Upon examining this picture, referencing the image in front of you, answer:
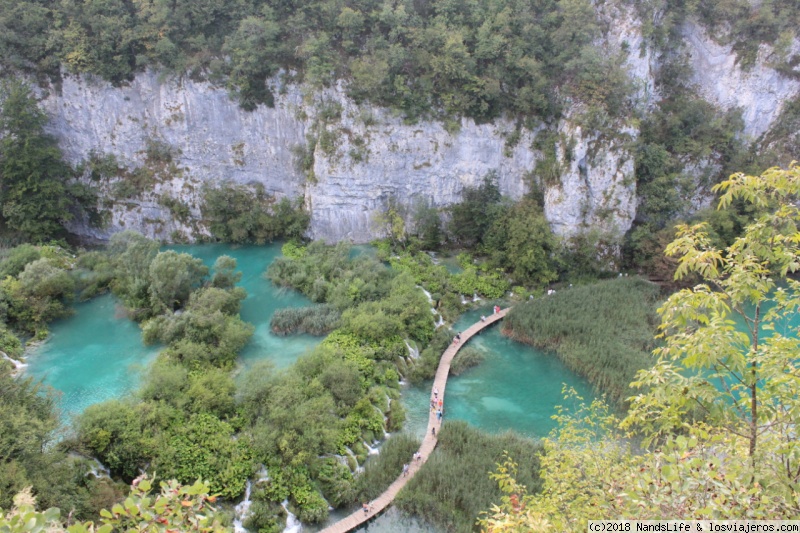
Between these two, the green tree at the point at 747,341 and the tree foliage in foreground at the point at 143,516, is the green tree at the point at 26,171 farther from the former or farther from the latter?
the green tree at the point at 747,341

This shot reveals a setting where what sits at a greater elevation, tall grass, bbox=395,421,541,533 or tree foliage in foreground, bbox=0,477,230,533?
tree foliage in foreground, bbox=0,477,230,533

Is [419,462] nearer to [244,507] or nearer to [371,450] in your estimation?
[371,450]

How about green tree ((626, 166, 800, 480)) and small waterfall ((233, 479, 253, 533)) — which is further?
small waterfall ((233, 479, 253, 533))

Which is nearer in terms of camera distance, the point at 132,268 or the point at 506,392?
the point at 506,392

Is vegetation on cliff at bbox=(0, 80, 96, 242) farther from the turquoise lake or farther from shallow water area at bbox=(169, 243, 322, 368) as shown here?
the turquoise lake

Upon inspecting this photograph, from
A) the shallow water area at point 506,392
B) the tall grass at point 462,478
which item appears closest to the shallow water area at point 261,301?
the shallow water area at point 506,392

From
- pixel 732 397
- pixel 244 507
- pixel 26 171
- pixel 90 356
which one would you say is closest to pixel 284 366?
pixel 244 507

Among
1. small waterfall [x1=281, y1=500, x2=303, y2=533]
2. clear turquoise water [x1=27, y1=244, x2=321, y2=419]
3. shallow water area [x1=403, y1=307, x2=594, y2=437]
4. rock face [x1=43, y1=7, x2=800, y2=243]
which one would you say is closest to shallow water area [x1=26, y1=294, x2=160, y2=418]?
clear turquoise water [x1=27, y1=244, x2=321, y2=419]
